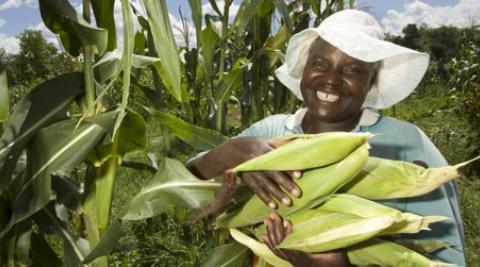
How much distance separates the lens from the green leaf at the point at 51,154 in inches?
41.8

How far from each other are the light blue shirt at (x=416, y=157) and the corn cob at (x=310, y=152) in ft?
1.10

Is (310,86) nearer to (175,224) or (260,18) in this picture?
(260,18)

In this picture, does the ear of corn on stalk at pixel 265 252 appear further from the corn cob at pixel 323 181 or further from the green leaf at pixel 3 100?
the green leaf at pixel 3 100

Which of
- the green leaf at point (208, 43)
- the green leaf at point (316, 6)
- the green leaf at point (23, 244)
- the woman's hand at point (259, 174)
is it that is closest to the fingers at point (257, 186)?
the woman's hand at point (259, 174)

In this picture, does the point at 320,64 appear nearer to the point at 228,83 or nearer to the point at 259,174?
the point at 259,174

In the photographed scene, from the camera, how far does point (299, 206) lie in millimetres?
816

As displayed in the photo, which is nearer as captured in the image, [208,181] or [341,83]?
[208,181]

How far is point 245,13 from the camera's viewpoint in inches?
73.9

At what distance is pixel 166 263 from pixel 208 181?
5.23 feet

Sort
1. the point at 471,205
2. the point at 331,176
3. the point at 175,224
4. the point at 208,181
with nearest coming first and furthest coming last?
the point at 331,176, the point at 208,181, the point at 175,224, the point at 471,205

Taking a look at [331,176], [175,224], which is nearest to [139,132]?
[331,176]

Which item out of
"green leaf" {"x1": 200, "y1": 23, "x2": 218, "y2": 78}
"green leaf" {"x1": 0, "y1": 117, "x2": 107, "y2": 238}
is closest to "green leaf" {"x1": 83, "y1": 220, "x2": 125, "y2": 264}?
"green leaf" {"x1": 0, "y1": 117, "x2": 107, "y2": 238}

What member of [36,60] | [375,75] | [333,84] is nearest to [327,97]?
[333,84]

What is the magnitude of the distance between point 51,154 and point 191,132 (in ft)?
1.12
